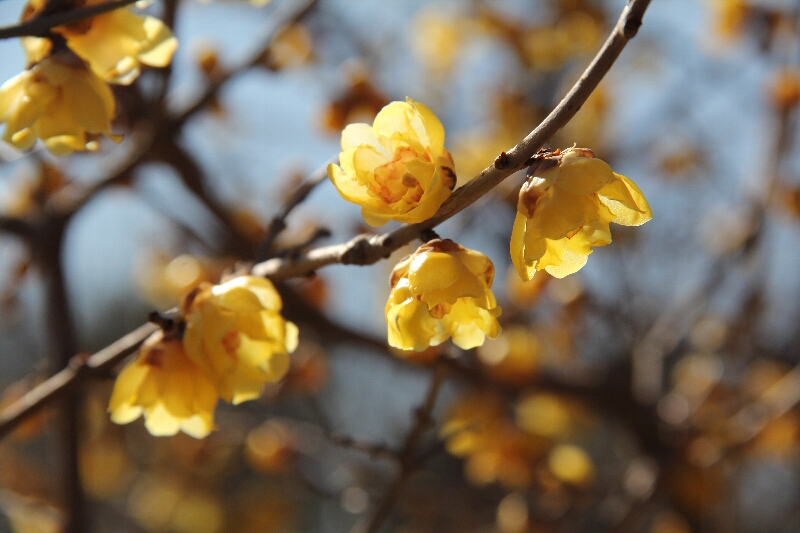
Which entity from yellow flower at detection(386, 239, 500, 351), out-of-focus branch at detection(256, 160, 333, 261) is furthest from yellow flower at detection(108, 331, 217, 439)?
yellow flower at detection(386, 239, 500, 351)

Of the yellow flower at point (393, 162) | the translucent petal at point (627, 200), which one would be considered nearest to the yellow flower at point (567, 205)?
the translucent petal at point (627, 200)

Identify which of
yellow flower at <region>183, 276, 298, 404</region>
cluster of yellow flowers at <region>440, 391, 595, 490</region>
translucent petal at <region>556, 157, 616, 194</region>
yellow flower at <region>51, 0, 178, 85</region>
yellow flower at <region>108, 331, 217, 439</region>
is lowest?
cluster of yellow flowers at <region>440, 391, 595, 490</region>

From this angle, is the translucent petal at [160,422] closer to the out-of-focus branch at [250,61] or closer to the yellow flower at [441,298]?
the yellow flower at [441,298]

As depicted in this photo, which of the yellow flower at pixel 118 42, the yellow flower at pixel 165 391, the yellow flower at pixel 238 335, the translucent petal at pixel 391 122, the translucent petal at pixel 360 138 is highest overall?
the translucent petal at pixel 391 122

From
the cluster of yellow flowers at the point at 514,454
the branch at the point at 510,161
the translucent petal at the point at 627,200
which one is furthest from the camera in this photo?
the cluster of yellow flowers at the point at 514,454

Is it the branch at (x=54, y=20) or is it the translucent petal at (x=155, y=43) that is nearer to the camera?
the branch at (x=54, y=20)

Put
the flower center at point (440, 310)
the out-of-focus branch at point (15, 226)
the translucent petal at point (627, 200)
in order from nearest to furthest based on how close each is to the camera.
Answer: the translucent petal at point (627, 200) < the flower center at point (440, 310) < the out-of-focus branch at point (15, 226)

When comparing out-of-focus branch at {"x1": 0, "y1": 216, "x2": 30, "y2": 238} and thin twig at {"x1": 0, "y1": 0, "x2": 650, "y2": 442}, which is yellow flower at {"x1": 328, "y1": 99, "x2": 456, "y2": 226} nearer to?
thin twig at {"x1": 0, "y1": 0, "x2": 650, "y2": 442}

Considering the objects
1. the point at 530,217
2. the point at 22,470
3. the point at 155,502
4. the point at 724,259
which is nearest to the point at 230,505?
the point at 155,502
